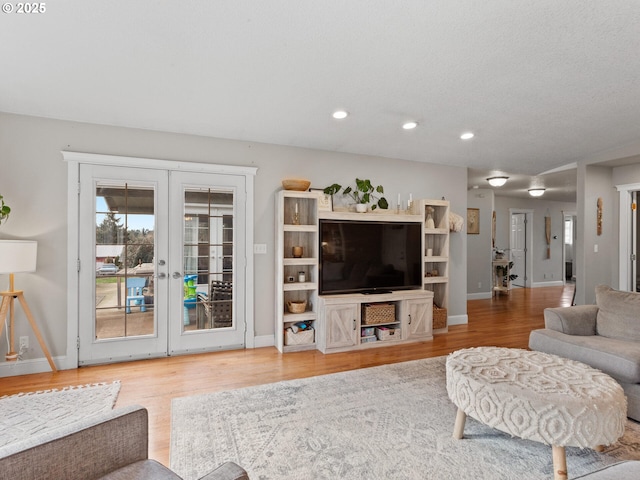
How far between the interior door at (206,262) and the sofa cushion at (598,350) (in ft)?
9.87

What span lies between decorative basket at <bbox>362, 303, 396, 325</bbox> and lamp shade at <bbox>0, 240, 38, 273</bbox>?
3295 millimetres

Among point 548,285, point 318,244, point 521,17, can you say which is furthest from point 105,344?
point 548,285

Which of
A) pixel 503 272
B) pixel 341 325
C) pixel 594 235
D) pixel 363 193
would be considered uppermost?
pixel 363 193

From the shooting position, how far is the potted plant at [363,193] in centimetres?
430

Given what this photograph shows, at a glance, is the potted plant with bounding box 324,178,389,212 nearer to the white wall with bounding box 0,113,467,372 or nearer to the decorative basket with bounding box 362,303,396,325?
the white wall with bounding box 0,113,467,372

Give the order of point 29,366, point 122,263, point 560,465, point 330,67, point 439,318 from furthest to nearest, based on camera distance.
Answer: point 439,318 → point 122,263 → point 29,366 → point 330,67 → point 560,465

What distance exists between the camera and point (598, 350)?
2.58 metres

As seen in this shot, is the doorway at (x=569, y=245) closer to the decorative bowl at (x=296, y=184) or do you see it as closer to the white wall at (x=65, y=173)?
the white wall at (x=65, y=173)

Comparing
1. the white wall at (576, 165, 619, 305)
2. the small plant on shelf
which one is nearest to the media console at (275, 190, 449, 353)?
the white wall at (576, 165, 619, 305)

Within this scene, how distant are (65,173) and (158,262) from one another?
120cm

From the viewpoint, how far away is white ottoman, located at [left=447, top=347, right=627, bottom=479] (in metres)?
1.73

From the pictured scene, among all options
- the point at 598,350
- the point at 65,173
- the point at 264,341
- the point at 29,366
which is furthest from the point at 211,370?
the point at 598,350
